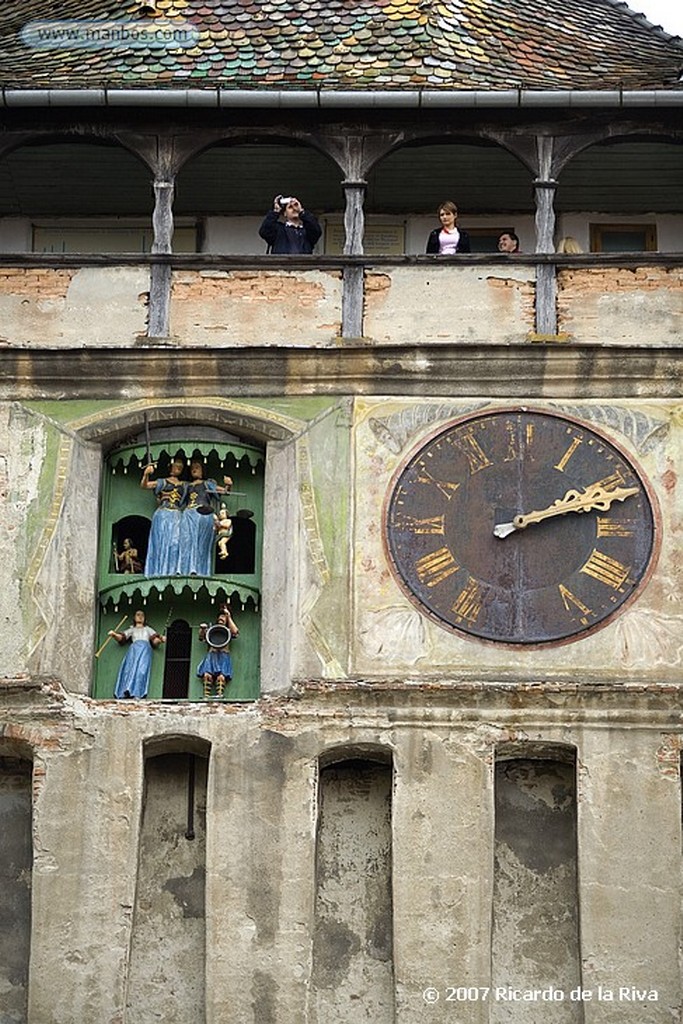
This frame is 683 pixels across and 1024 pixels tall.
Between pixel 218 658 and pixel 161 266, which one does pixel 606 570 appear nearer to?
pixel 218 658

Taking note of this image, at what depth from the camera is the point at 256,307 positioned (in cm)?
2094

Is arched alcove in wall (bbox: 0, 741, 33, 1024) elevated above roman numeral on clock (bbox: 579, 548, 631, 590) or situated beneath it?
situated beneath

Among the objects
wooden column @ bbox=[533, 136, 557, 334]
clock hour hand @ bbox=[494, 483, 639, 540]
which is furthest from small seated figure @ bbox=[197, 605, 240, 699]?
wooden column @ bbox=[533, 136, 557, 334]

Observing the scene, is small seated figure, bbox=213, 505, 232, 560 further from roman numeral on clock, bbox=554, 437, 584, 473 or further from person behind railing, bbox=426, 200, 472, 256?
person behind railing, bbox=426, 200, 472, 256

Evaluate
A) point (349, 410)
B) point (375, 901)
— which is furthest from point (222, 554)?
point (375, 901)

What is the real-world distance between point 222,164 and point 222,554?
312 centimetres

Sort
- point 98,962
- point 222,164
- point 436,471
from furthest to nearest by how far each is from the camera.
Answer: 1. point 222,164
2. point 436,471
3. point 98,962

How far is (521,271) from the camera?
20938 millimetres

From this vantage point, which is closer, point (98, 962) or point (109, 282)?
point (98, 962)

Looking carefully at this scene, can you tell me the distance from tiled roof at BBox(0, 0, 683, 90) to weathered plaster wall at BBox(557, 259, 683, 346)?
1340 millimetres

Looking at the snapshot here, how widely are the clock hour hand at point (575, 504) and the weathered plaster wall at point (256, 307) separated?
1786mm

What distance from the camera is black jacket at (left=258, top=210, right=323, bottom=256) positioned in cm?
2122

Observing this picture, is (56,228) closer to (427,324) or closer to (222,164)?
(222,164)

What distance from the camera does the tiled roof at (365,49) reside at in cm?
2148
